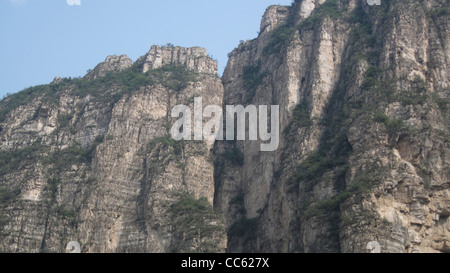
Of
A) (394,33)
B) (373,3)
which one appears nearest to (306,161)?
(394,33)

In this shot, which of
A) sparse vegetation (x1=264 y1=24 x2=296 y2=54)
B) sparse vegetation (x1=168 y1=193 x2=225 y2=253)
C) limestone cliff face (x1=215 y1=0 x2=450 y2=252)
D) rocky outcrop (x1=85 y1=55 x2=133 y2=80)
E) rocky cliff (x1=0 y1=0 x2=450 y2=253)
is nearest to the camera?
limestone cliff face (x1=215 y1=0 x2=450 y2=252)

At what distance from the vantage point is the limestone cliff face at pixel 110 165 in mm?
66062

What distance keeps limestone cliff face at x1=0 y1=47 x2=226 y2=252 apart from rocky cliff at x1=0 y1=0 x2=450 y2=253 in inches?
5.4

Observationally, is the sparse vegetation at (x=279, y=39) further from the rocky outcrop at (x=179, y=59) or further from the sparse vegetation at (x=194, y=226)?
the sparse vegetation at (x=194, y=226)

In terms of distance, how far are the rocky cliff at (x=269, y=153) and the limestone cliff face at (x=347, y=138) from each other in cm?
12

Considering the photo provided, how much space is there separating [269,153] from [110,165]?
14079 mm

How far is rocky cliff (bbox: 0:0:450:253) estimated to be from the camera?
191 feet

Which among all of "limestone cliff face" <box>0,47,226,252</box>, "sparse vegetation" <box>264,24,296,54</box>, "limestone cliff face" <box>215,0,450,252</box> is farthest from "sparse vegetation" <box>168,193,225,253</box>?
"sparse vegetation" <box>264,24,296,54</box>

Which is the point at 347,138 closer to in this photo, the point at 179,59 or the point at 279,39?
the point at 279,39

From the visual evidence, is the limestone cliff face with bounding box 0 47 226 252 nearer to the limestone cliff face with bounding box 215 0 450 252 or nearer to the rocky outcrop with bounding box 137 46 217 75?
the rocky outcrop with bounding box 137 46 217 75

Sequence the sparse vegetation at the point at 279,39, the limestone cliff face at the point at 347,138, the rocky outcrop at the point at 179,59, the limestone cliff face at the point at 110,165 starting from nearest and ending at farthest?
the limestone cliff face at the point at 347,138
the limestone cliff face at the point at 110,165
the sparse vegetation at the point at 279,39
the rocky outcrop at the point at 179,59

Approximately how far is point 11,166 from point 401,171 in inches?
1382

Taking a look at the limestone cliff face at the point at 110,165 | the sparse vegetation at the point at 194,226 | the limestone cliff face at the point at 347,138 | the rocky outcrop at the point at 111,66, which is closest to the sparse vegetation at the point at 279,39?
the limestone cliff face at the point at 347,138
